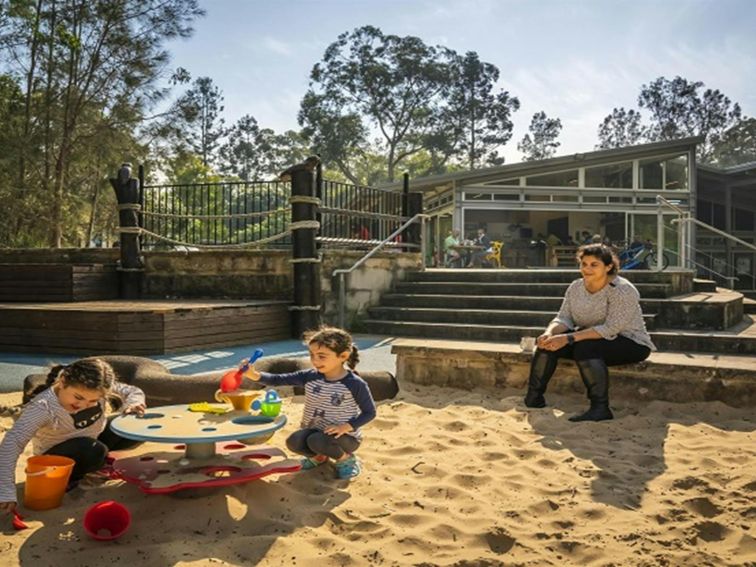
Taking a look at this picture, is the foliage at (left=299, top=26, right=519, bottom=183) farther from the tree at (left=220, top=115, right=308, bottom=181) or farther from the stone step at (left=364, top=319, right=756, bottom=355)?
the stone step at (left=364, top=319, right=756, bottom=355)

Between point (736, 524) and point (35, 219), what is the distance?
14955 mm

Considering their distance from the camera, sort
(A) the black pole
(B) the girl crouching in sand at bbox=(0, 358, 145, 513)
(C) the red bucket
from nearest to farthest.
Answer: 1. (C) the red bucket
2. (B) the girl crouching in sand at bbox=(0, 358, 145, 513)
3. (A) the black pole

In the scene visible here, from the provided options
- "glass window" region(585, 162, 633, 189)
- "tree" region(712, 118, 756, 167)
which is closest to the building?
"glass window" region(585, 162, 633, 189)

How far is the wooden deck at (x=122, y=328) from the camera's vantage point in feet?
21.7

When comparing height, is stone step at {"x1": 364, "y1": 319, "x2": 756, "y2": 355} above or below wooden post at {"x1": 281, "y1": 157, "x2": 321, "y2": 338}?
below

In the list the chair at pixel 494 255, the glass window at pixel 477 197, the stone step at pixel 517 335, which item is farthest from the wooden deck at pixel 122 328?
the glass window at pixel 477 197

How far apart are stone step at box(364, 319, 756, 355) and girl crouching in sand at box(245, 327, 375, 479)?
424cm

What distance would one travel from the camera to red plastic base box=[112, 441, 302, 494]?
277 cm

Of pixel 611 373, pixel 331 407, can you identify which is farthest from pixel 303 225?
pixel 331 407

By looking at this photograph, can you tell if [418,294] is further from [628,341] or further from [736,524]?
[736,524]

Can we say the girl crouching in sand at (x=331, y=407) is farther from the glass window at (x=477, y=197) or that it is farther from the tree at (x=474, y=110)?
the tree at (x=474, y=110)

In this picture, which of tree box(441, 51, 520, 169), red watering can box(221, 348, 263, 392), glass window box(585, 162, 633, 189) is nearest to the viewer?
red watering can box(221, 348, 263, 392)

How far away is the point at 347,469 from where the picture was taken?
3219 mm

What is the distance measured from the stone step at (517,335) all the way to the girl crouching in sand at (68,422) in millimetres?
5215
